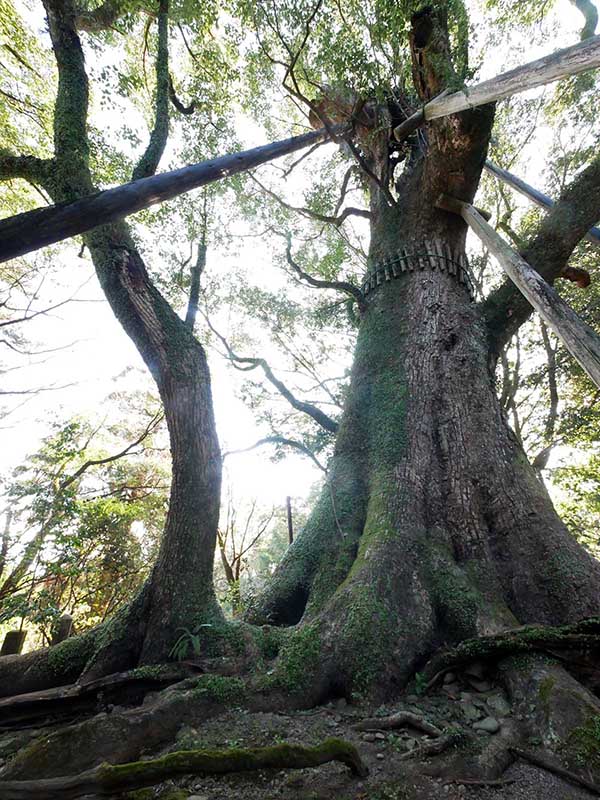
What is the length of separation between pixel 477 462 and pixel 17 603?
6000 mm

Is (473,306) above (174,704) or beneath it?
above

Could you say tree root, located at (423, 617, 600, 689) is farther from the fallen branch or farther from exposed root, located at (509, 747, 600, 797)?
the fallen branch

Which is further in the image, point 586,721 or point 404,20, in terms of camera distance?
point 404,20

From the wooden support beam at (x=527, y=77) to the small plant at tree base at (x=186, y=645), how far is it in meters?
4.94

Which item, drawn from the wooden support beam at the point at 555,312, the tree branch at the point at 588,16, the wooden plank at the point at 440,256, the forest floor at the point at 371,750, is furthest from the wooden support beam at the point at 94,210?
the tree branch at the point at 588,16

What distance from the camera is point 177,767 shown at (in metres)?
1.56

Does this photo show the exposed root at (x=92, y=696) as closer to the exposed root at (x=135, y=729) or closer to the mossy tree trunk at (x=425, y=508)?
the exposed root at (x=135, y=729)

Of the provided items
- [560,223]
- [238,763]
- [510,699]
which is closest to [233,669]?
[238,763]

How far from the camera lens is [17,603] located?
16.3 feet

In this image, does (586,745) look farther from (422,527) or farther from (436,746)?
(422,527)

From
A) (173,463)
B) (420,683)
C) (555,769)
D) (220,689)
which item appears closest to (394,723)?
(420,683)

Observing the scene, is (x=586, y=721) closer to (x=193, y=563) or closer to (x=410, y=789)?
(x=410, y=789)

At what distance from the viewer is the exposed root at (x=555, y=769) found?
63.5 inches

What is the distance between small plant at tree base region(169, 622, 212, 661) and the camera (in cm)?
265
